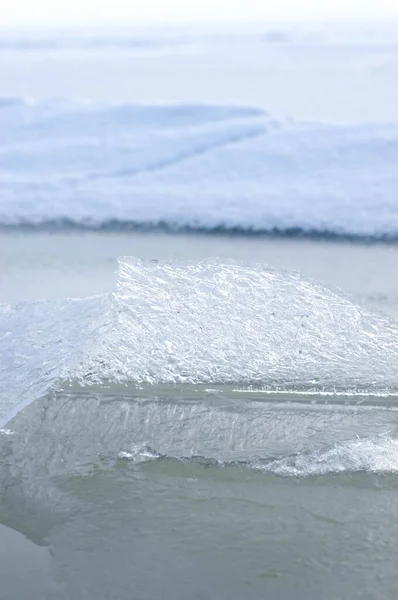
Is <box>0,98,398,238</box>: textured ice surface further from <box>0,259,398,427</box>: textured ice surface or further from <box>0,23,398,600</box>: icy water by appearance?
<box>0,259,398,427</box>: textured ice surface

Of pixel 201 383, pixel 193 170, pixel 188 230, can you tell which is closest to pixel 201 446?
pixel 201 383

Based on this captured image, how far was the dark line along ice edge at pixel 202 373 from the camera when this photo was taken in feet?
3.61

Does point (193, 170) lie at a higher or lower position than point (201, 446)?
higher

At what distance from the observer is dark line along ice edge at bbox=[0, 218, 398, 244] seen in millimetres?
1975

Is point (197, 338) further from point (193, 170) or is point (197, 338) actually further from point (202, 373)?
point (193, 170)

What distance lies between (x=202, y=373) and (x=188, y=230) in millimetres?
832

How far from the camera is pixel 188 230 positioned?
203cm

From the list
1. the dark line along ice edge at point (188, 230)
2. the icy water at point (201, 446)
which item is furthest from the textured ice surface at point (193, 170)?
the icy water at point (201, 446)

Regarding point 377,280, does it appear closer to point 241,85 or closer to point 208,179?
point 208,179

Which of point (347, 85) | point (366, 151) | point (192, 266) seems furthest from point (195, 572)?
point (347, 85)

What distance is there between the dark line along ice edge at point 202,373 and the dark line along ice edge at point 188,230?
0.65 m

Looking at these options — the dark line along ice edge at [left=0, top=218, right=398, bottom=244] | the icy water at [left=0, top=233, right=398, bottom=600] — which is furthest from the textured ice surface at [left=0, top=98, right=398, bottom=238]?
the icy water at [left=0, top=233, right=398, bottom=600]

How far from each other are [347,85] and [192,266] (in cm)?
207

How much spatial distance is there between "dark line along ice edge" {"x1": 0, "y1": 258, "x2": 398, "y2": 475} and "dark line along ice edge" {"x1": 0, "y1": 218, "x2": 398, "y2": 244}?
2.13ft
